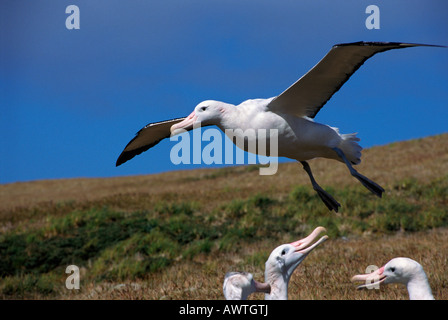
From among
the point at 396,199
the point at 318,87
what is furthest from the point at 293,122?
the point at 396,199

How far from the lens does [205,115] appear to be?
427 centimetres

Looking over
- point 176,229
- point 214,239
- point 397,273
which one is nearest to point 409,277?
point 397,273

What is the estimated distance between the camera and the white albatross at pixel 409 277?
3410mm

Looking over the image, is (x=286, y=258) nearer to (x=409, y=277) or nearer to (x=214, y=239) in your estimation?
(x=409, y=277)

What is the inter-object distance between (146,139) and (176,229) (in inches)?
228

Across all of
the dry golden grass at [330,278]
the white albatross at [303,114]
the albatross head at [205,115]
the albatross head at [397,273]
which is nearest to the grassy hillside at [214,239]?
the dry golden grass at [330,278]

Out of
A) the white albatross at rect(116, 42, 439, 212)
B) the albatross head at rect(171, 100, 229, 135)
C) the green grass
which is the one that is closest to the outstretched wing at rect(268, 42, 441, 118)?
the white albatross at rect(116, 42, 439, 212)

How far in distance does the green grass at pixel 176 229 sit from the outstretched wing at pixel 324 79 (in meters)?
4.13

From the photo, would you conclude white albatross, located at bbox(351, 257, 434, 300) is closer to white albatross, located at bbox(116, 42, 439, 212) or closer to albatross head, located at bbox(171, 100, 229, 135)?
white albatross, located at bbox(116, 42, 439, 212)

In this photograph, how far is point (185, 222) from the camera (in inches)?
485

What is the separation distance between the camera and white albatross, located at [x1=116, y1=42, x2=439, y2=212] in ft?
13.8

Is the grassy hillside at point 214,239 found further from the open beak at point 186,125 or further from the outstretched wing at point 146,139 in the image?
the open beak at point 186,125

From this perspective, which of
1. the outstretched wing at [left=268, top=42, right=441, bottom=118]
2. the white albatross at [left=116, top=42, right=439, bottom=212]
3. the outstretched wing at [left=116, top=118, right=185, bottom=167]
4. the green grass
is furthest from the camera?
→ the green grass

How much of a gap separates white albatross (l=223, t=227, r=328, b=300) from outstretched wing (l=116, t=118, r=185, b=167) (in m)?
2.37
